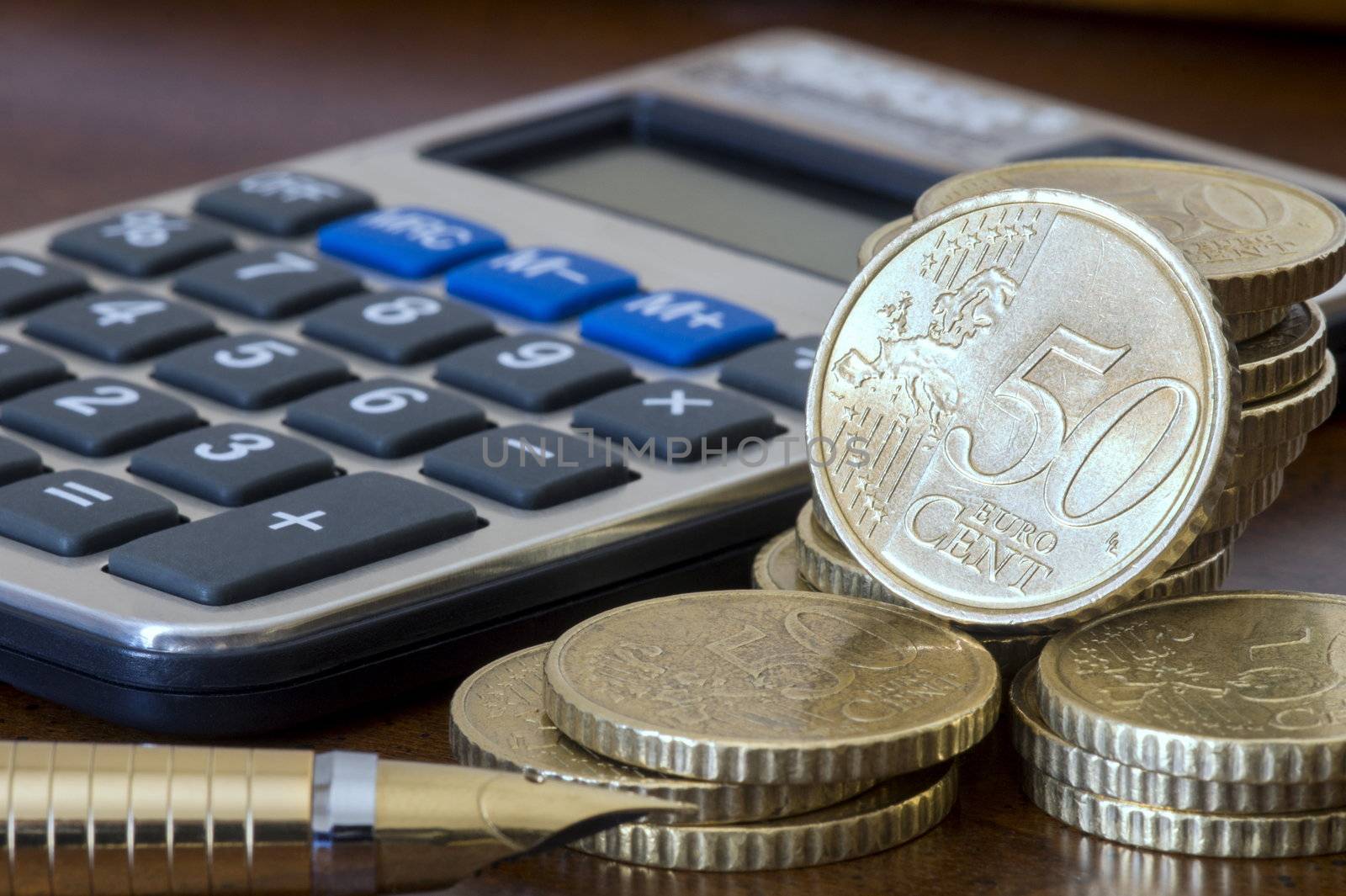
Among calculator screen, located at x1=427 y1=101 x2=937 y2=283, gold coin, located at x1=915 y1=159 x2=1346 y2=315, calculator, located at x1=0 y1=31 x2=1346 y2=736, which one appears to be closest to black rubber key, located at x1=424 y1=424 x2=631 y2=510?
calculator, located at x1=0 y1=31 x2=1346 y2=736

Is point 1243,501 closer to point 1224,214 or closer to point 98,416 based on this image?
point 1224,214

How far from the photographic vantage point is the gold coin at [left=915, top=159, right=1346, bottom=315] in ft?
1.41

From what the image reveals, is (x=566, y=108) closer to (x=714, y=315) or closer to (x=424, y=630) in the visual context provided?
(x=714, y=315)

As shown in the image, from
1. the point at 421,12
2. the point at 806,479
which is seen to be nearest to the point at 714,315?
the point at 806,479

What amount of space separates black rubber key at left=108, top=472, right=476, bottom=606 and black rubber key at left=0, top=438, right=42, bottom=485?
0.07 meters

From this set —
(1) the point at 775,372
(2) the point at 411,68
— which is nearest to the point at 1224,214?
(1) the point at 775,372

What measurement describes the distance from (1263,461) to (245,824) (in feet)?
0.76

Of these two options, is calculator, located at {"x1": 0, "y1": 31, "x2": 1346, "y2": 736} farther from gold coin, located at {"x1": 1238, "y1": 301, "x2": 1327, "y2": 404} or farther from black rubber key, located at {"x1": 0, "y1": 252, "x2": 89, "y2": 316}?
gold coin, located at {"x1": 1238, "y1": 301, "x2": 1327, "y2": 404}

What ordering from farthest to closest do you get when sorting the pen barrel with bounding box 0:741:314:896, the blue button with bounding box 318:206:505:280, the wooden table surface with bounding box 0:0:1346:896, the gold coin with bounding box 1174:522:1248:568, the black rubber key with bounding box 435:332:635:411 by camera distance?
the wooden table surface with bounding box 0:0:1346:896
the blue button with bounding box 318:206:505:280
the black rubber key with bounding box 435:332:635:411
the gold coin with bounding box 1174:522:1248:568
the pen barrel with bounding box 0:741:314:896

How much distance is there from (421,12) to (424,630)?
0.71 meters

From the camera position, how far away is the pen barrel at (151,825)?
0.34 meters

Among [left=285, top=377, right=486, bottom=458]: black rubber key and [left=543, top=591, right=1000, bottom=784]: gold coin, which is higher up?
[left=543, top=591, right=1000, bottom=784]: gold coin

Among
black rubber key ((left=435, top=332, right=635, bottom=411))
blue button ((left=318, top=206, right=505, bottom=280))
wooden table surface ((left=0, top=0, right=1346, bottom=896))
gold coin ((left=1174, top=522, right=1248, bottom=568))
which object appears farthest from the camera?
wooden table surface ((left=0, top=0, right=1346, bottom=896))

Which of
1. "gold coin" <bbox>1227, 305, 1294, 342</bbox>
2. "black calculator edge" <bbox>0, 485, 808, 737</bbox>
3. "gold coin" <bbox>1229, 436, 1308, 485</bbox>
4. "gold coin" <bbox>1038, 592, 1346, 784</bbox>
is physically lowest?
"black calculator edge" <bbox>0, 485, 808, 737</bbox>
